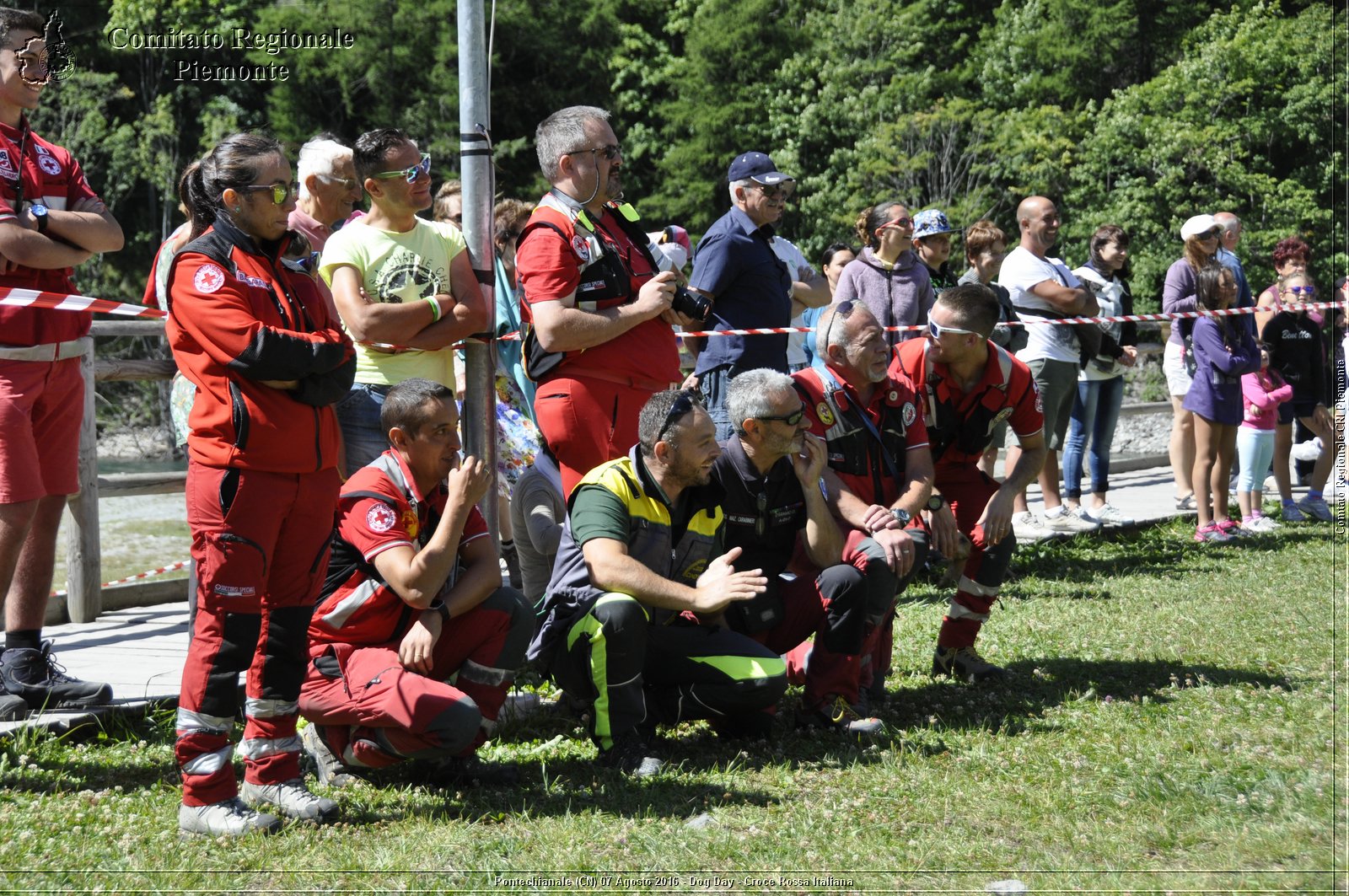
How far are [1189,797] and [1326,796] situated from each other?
0.36 meters

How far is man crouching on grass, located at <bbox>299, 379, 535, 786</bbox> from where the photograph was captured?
4.24m

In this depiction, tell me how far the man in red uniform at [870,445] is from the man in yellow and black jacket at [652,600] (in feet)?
2.13

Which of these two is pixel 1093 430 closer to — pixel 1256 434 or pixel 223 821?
pixel 1256 434

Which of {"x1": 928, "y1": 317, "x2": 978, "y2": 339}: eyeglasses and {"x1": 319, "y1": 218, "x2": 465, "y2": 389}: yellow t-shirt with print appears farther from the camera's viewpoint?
{"x1": 928, "y1": 317, "x2": 978, "y2": 339}: eyeglasses

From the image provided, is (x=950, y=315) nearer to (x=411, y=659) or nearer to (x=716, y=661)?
(x=716, y=661)

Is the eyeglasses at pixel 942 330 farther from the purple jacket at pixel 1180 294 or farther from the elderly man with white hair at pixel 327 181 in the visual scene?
the purple jacket at pixel 1180 294

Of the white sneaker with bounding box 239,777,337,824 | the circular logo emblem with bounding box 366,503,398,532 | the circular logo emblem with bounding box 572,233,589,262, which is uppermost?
the circular logo emblem with bounding box 572,233,589,262

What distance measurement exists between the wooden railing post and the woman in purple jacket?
276 inches

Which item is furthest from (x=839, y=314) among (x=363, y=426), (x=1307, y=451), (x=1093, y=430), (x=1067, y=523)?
(x=1307, y=451)

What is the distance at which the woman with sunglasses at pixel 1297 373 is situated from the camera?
34.0 feet

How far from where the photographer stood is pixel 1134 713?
5098 mm

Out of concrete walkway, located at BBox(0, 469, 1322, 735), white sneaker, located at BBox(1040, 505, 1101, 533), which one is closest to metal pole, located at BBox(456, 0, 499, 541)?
concrete walkway, located at BBox(0, 469, 1322, 735)

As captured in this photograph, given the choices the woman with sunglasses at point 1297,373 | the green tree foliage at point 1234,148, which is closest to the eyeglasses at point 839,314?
the woman with sunglasses at point 1297,373

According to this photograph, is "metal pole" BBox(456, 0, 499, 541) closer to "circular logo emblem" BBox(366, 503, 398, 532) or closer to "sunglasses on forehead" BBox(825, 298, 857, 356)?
"circular logo emblem" BBox(366, 503, 398, 532)
